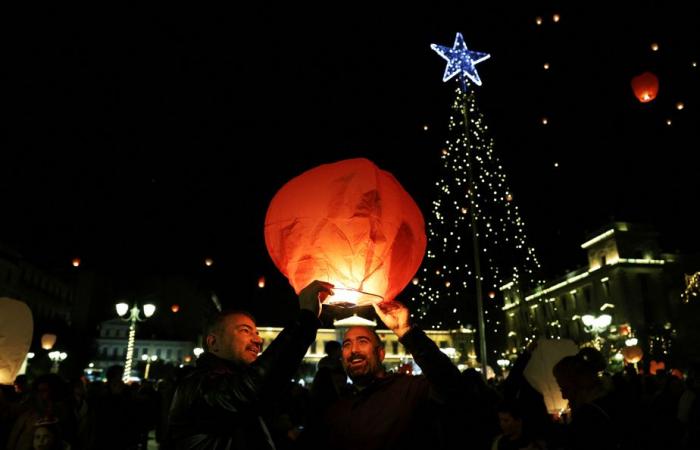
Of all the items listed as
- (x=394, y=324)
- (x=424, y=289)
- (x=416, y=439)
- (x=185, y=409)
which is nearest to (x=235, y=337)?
(x=185, y=409)

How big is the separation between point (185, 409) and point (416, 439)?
43.8 inches

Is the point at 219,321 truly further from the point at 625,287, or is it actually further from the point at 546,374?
the point at 625,287

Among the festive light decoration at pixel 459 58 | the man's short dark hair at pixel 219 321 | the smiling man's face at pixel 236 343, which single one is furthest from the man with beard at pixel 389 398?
the festive light decoration at pixel 459 58

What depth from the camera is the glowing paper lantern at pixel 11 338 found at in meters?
5.41

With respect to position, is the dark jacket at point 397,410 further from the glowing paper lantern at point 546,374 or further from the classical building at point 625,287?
the classical building at point 625,287

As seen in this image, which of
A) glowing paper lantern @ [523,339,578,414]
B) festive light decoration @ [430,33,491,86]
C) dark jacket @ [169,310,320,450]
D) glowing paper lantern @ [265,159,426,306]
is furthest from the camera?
festive light decoration @ [430,33,491,86]

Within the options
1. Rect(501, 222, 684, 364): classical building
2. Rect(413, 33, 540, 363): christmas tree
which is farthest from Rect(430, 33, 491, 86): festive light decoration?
Rect(501, 222, 684, 364): classical building

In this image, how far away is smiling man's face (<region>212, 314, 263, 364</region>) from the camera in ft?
8.42

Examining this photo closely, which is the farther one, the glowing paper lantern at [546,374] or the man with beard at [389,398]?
the glowing paper lantern at [546,374]

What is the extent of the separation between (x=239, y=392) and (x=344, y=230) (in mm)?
955

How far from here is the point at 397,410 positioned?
2.37 m

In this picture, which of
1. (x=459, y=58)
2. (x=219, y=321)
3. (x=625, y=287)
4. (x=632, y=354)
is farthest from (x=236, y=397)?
(x=625, y=287)

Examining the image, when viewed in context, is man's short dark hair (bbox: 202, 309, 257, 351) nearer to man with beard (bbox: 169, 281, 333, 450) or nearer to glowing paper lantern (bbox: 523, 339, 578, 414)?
man with beard (bbox: 169, 281, 333, 450)

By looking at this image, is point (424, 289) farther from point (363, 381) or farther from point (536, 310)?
point (536, 310)
